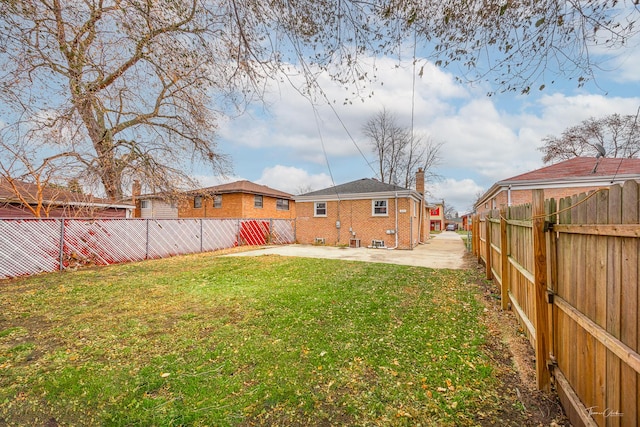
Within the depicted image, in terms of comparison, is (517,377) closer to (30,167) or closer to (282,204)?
(30,167)

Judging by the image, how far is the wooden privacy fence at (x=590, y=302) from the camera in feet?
4.92

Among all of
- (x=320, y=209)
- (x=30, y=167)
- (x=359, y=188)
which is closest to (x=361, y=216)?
(x=359, y=188)

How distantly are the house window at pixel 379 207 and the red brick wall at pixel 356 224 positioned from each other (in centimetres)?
18

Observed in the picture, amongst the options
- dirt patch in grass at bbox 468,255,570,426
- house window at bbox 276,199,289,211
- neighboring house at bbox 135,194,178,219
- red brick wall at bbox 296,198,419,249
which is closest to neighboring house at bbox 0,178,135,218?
neighboring house at bbox 135,194,178,219

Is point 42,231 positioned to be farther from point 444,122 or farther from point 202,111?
point 444,122

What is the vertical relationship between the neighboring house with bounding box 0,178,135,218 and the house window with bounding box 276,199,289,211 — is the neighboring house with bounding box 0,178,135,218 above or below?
below

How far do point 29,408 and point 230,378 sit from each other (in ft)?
5.32

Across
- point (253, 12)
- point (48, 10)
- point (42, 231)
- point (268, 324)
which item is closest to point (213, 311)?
point (268, 324)

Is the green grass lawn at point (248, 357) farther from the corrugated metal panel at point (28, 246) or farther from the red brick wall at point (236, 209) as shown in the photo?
the red brick wall at point (236, 209)

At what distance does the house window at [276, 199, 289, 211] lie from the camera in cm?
2377

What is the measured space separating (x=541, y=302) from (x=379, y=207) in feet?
44.5

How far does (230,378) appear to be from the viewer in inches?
109

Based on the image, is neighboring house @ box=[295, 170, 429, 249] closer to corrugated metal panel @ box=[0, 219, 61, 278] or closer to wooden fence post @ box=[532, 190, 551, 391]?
corrugated metal panel @ box=[0, 219, 61, 278]

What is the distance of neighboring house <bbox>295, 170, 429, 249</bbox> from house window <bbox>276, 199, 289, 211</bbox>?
17.4 feet
